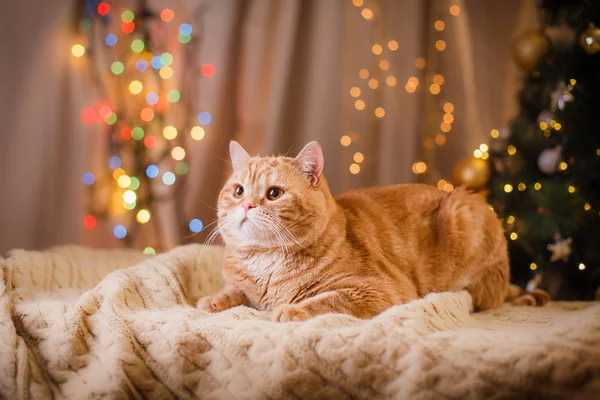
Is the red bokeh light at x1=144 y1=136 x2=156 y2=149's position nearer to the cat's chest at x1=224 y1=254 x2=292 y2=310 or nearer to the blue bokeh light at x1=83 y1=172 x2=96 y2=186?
the blue bokeh light at x1=83 y1=172 x2=96 y2=186

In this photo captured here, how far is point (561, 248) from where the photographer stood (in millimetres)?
2191

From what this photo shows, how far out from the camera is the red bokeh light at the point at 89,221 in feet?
8.84

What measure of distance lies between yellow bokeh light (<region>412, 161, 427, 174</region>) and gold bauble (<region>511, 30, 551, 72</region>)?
833mm

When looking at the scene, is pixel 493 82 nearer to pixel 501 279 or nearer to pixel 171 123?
pixel 501 279

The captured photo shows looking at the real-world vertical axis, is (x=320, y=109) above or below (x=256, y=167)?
above

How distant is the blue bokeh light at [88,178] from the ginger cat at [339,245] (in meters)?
1.33

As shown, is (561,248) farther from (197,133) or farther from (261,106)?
(197,133)

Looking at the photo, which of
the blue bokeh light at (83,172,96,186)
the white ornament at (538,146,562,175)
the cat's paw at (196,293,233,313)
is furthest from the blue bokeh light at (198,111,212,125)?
the white ornament at (538,146,562,175)

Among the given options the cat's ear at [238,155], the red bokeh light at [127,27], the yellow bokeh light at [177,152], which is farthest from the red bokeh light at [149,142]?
the cat's ear at [238,155]

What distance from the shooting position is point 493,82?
9.88 feet

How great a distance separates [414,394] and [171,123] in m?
2.20

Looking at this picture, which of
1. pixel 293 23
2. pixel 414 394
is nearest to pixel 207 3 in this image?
pixel 293 23

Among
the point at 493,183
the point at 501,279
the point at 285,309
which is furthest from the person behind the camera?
the point at 493,183

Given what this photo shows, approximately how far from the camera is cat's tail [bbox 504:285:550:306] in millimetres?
1915
